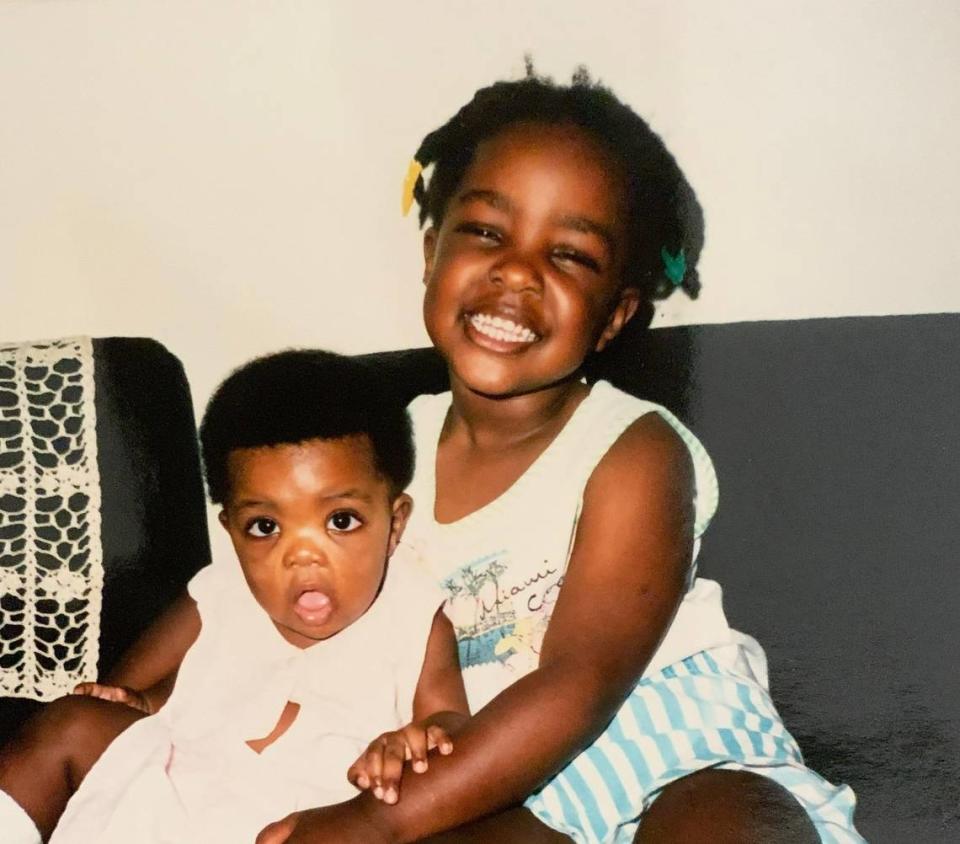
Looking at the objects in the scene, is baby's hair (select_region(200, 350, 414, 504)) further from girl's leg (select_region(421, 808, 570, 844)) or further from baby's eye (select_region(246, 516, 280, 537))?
girl's leg (select_region(421, 808, 570, 844))

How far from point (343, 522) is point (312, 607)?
0.26 feet

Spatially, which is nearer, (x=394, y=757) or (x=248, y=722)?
(x=394, y=757)

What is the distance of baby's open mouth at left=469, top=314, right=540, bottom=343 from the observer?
2.98ft

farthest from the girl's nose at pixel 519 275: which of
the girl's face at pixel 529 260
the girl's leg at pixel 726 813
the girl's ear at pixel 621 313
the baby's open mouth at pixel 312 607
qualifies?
the girl's leg at pixel 726 813

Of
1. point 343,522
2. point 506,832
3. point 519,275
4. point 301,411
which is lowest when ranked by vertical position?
point 506,832

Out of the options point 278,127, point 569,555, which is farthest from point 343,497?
point 278,127

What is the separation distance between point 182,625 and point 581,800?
42 centimetres

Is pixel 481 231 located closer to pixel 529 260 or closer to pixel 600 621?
pixel 529 260

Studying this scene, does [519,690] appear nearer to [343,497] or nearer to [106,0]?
[343,497]

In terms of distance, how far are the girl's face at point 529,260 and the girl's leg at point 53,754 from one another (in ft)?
1.48

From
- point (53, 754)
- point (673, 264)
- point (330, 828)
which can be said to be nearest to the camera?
point (330, 828)

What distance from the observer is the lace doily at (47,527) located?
964mm

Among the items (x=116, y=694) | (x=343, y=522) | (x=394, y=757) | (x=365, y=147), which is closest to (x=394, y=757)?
(x=394, y=757)

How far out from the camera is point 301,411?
0.85 metres
